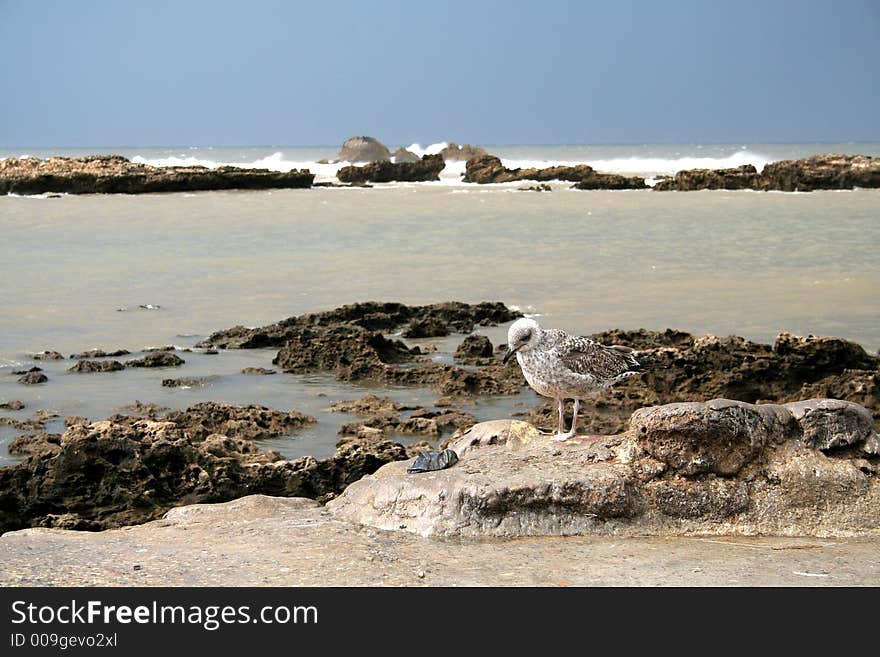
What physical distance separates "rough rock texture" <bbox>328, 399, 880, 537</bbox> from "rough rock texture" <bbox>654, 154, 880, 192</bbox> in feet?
119

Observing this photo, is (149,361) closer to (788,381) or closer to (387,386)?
(387,386)

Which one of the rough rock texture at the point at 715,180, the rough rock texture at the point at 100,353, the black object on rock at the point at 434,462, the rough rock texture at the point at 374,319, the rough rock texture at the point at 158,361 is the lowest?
the rough rock texture at the point at 100,353

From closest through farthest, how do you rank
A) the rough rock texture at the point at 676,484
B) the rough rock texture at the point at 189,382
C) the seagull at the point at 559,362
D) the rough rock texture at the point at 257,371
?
the rough rock texture at the point at 676,484 → the seagull at the point at 559,362 → the rough rock texture at the point at 189,382 → the rough rock texture at the point at 257,371

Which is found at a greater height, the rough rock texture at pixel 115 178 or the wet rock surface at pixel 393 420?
the rough rock texture at pixel 115 178

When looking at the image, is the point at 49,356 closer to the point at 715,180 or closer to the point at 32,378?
Answer: the point at 32,378

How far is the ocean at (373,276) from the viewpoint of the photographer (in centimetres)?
1030

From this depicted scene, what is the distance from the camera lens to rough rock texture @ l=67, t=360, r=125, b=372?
10594mm

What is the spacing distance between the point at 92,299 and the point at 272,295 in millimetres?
2400

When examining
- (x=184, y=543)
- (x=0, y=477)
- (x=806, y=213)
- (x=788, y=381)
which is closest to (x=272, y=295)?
(x=788, y=381)

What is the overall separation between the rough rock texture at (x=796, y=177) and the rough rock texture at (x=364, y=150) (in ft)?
103

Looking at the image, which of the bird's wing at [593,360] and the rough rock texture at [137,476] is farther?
the rough rock texture at [137,476]

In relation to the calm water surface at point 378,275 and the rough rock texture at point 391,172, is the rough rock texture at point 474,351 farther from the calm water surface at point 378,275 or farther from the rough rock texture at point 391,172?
the rough rock texture at point 391,172

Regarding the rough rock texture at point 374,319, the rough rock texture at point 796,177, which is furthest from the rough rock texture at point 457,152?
the rough rock texture at point 374,319

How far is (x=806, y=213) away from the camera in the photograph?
1137 inches
